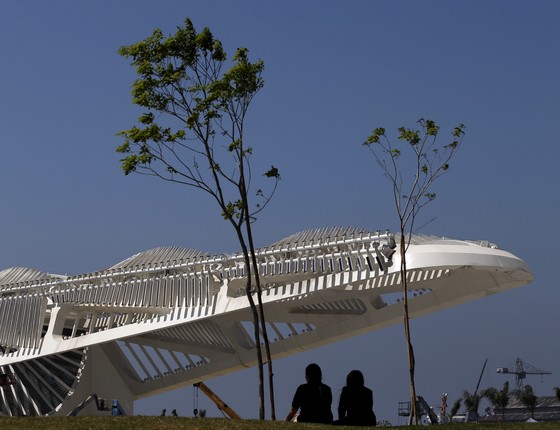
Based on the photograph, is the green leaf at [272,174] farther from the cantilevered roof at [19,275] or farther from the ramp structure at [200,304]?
the cantilevered roof at [19,275]

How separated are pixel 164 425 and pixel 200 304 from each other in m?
24.3

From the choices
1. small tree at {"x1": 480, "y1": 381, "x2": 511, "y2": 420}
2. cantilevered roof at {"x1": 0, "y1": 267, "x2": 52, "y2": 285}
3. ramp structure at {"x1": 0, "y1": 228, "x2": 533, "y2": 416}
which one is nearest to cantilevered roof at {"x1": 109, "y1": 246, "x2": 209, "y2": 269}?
ramp structure at {"x1": 0, "y1": 228, "x2": 533, "y2": 416}

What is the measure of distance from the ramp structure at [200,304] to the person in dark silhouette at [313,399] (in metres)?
18.5

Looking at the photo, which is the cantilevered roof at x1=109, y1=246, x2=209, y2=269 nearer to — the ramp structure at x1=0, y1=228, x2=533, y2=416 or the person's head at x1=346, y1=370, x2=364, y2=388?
the ramp structure at x1=0, y1=228, x2=533, y2=416

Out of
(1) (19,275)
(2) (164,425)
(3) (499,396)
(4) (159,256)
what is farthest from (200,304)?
(3) (499,396)

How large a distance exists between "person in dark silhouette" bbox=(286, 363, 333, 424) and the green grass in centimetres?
32

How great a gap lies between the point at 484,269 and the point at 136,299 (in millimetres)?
16042

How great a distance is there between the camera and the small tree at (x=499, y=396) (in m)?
104

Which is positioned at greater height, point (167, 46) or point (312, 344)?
point (167, 46)

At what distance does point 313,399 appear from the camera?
71.4ft

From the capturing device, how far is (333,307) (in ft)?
157

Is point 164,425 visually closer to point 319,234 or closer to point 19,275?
point 319,234

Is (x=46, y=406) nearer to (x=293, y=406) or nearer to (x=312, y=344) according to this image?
(x=312, y=344)

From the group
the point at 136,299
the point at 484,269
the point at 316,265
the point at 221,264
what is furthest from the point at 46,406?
the point at 484,269
